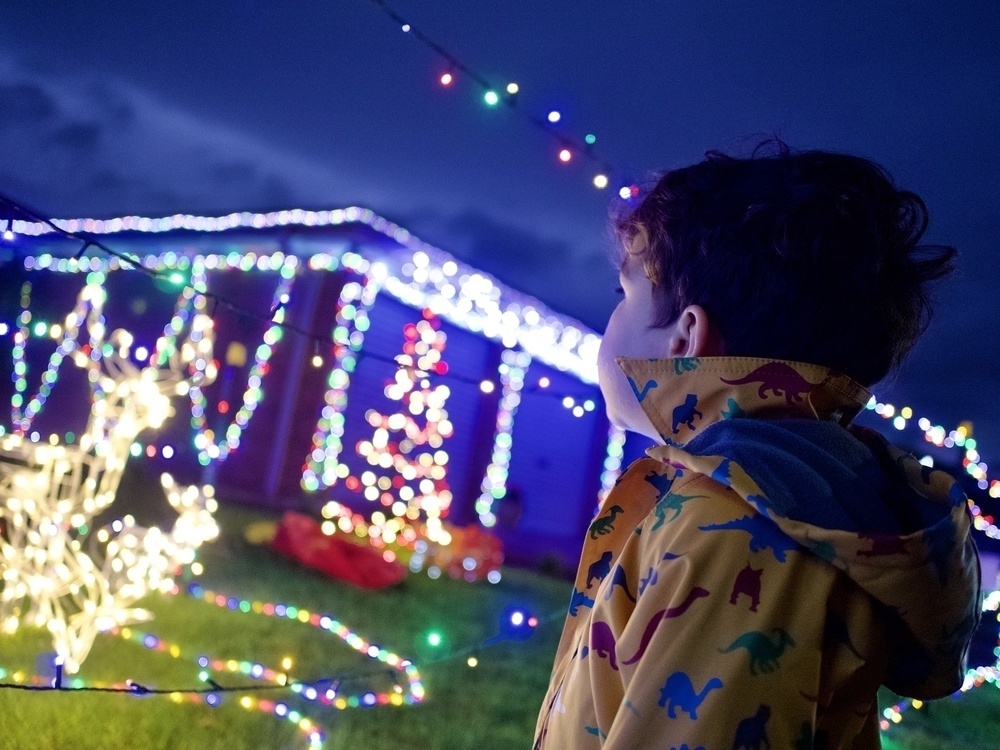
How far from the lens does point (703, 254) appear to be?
43.9 inches

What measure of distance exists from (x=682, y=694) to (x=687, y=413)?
37 centimetres

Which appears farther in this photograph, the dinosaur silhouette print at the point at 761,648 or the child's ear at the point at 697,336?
the child's ear at the point at 697,336

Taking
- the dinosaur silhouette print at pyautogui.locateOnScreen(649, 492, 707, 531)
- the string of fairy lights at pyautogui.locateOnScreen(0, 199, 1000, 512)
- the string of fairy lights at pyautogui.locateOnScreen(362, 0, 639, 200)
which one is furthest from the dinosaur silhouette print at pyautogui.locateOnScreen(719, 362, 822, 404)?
the string of fairy lights at pyautogui.locateOnScreen(0, 199, 1000, 512)

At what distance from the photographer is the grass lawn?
2.46 meters

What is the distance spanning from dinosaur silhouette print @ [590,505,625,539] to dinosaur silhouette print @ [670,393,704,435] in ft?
0.55

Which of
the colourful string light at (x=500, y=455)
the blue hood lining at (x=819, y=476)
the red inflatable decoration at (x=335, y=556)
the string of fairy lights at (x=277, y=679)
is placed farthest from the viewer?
the colourful string light at (x=500, y=455)

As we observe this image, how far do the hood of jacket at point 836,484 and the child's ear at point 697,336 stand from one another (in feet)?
0.22

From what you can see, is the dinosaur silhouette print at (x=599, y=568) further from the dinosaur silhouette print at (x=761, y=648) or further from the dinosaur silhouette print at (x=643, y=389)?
the dinosaur silhouette print at (x=761, y=648)

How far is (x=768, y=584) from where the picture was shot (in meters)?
0.81

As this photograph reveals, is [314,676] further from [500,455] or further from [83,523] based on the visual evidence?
[500,455]

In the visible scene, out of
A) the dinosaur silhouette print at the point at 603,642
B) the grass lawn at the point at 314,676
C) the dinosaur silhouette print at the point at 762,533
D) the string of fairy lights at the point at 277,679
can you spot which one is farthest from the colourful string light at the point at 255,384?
the dinosaur silhouette print at the point at 762,533

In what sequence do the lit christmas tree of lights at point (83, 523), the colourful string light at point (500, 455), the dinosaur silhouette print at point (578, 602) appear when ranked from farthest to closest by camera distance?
the colourful string light at point (500, 455) → the lit christmas tree of lights at point (83, 523) → the dinosaur silhouette print at point (578, 602)

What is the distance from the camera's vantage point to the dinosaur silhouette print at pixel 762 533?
82cm

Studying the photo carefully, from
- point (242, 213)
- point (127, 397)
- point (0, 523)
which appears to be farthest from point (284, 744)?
point (242, 213)
